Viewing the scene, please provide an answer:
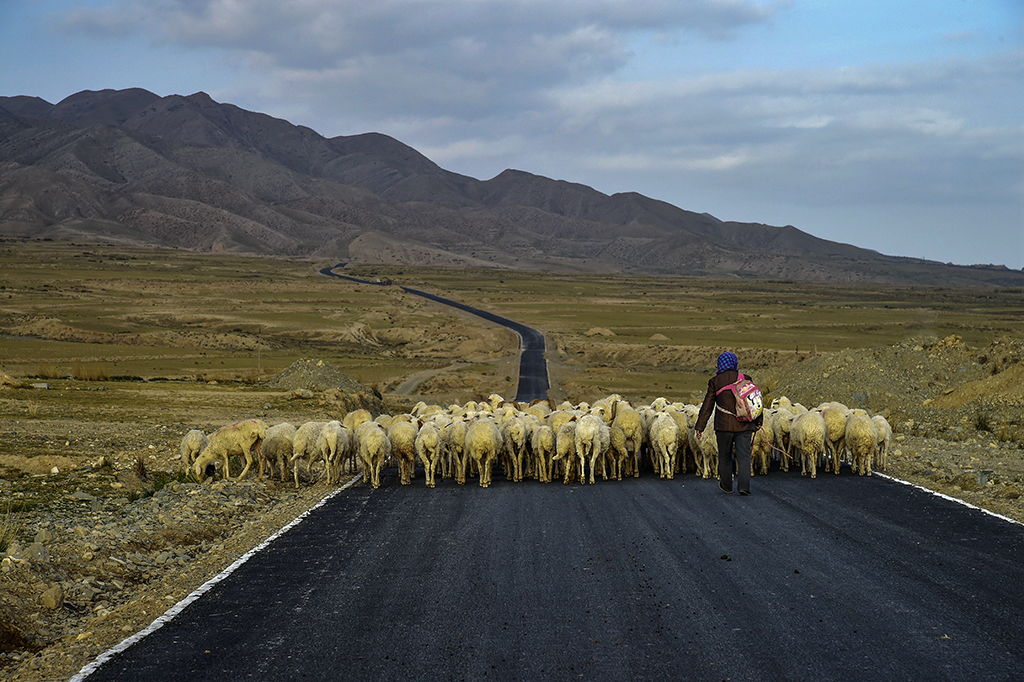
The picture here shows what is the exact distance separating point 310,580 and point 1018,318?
115 m

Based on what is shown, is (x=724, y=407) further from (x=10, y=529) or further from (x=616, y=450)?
(x=10, y=529)

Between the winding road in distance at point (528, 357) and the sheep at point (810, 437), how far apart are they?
26.6 m

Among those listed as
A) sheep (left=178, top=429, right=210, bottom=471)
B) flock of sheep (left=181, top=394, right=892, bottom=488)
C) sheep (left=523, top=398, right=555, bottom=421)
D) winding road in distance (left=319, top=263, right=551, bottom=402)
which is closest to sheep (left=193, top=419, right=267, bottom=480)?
flock of sheep (left=181, top=394, right=892, bottom=488)

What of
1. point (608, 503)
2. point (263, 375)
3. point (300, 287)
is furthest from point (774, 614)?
point (300, 287)

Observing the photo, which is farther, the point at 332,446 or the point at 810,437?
the point at 332,446

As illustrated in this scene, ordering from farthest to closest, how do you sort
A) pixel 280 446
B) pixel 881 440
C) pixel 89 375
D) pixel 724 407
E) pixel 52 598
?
pixel 89 375, pixel 881 440, pixel 280 446, pixel 724 407, pixel 52 598

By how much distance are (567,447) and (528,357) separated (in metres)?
47.6

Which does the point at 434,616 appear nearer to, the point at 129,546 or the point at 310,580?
the point at 310,580

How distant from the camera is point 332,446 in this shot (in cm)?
1756

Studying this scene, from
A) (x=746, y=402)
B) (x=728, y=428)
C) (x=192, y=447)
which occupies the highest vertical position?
(x=746, y=402)

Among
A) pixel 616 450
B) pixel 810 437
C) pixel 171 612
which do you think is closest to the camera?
pixel 171 612

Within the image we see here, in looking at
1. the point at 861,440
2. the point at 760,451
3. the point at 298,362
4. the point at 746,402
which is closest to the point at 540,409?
the point at 760,451

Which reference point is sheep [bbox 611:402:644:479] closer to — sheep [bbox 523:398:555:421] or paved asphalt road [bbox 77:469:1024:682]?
sheep [bbox 523:398:555:421]

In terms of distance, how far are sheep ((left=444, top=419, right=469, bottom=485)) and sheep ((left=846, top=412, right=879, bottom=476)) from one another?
A: 7.79 m
